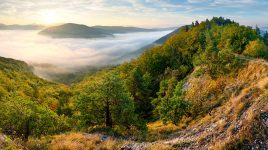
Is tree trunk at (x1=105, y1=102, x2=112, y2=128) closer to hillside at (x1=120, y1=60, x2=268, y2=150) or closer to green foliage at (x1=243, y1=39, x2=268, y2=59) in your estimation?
hillside at (x1=120, y1=60, x2=268, y2=150)

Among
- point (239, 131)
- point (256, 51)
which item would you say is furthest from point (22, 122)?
point (256, 51)

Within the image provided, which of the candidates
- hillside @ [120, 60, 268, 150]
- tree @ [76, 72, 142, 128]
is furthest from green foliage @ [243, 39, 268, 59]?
tree @ [76, 72, 142, 128]

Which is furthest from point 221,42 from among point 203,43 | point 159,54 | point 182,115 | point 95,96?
point 95,96

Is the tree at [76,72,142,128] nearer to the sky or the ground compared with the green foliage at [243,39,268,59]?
nearer to the ground

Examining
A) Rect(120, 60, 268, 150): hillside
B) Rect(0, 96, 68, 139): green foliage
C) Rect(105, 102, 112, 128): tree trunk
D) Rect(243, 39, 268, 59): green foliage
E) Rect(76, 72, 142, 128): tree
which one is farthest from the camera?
Rect(243, 39, 268, 59): green foliage

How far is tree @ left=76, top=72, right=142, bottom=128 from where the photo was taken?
148 feet

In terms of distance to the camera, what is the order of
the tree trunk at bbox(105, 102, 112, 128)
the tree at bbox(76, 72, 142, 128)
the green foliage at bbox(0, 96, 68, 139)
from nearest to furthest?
1. the green foliage at bbox(0, 96, 68, 139)
2. the tree at bbox(76, 72, 142, 128)
3. the tree trunk at bbox(105, 102, 112, 128)

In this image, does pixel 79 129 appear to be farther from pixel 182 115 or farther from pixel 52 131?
pixel 182 115

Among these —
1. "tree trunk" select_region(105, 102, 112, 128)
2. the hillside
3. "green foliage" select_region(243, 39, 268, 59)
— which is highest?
"green foliage" select_region(243, 39, 268, 59)

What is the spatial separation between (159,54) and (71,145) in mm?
106404

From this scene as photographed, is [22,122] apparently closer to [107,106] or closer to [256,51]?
[107,106]

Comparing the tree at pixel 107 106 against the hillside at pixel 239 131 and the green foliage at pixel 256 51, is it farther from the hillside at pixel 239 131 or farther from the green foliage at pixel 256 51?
the green foliage at pixel 256 51

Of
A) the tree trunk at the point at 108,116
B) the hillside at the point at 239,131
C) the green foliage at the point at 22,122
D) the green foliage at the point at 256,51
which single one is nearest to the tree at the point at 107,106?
the tree trunk at the point at 108,116

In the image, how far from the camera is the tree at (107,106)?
148ft
